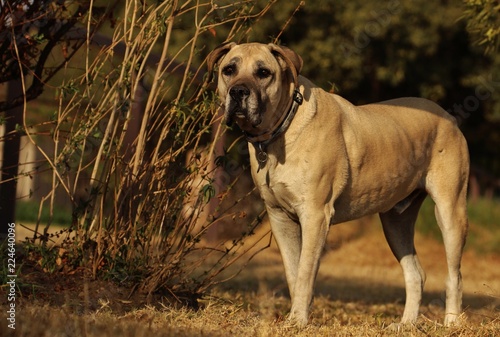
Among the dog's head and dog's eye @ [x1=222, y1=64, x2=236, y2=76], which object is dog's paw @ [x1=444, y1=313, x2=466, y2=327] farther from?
dog's eye @ [x1=222, y1=64, x2=236, y2=76]

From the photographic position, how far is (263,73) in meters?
5.65

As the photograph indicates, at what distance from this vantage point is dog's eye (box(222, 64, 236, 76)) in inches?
224

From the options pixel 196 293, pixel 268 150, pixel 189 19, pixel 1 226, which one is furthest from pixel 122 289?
pixel 189 19

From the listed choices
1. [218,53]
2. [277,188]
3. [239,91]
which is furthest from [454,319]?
[218,53]

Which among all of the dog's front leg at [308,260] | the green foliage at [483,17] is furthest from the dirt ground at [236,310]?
the green foliage at [483,17]

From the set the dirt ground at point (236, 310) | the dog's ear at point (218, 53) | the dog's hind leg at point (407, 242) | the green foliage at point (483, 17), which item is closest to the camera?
the dirt ground at point (236, 310)

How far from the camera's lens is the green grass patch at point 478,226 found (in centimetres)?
1483

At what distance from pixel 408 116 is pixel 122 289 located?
2.48 meters

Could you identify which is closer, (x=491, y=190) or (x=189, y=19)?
(x=189, y=19)

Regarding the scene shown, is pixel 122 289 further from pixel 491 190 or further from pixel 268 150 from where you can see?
pixel 491 190

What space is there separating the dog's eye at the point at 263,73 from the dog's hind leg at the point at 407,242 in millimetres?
1881

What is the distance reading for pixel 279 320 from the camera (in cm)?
563

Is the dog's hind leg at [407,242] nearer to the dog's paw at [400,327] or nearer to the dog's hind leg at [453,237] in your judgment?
the dog's hind leg at [453,237]

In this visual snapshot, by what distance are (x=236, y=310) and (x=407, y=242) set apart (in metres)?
1.82
